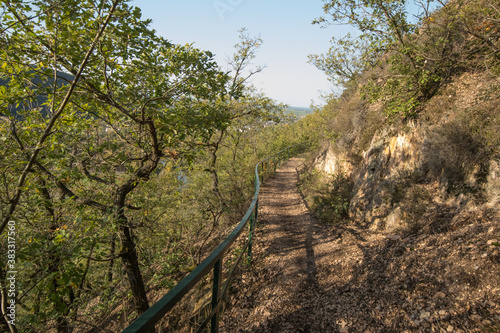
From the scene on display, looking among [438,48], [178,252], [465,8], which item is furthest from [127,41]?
[438,48]

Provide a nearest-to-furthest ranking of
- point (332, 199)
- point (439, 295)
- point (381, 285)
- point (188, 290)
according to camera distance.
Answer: point (188, 290)
point (439, 295)
point (381, 285)
point (332, 199)

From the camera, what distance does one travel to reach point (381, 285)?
332cm

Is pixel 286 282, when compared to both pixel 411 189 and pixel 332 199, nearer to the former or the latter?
pixel 411 189

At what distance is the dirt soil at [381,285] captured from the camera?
2535 millimetres

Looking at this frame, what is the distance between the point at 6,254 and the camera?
349 cm

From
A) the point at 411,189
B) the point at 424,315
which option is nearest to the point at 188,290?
the point at 424,315

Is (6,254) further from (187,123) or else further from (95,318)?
(95,318)

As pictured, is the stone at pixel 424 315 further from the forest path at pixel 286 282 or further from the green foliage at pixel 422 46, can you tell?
the green foliage at pixel 422 46

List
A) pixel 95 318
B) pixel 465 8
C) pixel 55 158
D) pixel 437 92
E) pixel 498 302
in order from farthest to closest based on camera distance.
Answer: pixel 95 318 → pixel 437 92 → pixel 465 8 → pixel 55 158 → pixel 498 302

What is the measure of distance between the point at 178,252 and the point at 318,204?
4647 mm

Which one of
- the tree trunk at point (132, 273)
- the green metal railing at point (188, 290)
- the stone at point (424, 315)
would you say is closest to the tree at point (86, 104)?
the tree trunk at point (132, 273)

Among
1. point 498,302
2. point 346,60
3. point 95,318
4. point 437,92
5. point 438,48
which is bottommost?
point 95,318

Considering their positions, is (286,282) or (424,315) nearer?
(424,315)

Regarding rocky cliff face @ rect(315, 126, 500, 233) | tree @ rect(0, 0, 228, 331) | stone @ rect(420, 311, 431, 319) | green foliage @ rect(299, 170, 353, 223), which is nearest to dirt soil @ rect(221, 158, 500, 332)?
stone @ rect(420, 311, 431, 319)
